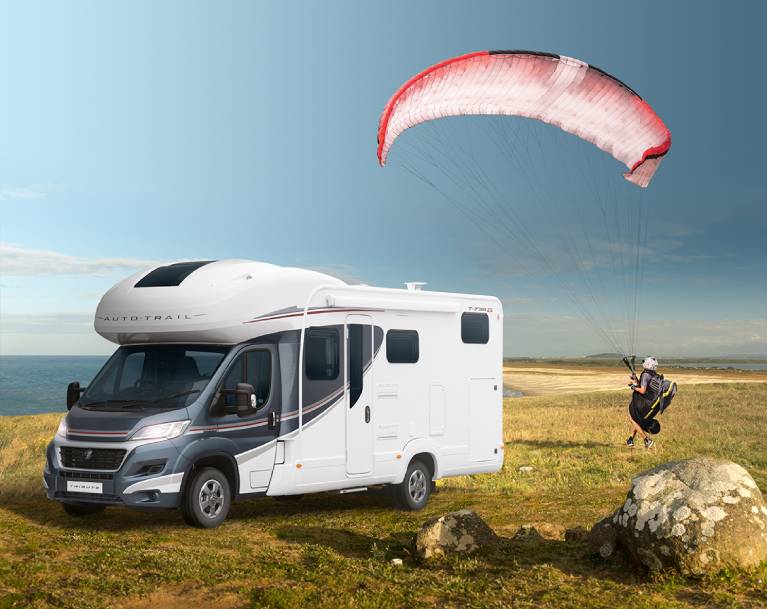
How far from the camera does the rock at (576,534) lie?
10.6 metres

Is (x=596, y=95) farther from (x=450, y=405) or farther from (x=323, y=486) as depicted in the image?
(x=323, y=486)

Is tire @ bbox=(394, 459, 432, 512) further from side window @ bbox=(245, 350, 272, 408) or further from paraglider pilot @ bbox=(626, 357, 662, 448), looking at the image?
paraglider pilot @ bbox=(626, 357, 662, 448)

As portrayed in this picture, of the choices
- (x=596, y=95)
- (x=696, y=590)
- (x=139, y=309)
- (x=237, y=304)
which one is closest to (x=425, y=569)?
(x=696, y=590)

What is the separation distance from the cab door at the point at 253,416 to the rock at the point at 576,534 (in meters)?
4.17

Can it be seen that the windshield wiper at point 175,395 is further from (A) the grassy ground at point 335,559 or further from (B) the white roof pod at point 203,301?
(A) the grassy ground at point 335,559

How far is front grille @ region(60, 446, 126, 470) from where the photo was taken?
1183 centimetres

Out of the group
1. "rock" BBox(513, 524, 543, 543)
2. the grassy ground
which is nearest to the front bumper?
the grassy ground

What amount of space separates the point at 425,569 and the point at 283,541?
268cm

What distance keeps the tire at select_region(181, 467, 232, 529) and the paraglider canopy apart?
24.4ft

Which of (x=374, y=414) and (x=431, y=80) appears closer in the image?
(x=374, y=414)

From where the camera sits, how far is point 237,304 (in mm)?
12336

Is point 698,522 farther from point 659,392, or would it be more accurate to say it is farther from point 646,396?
point 646,396

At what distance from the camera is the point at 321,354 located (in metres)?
13.2

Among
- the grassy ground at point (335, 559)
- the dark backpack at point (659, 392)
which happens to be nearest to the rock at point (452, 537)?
the grassy ground at point (335, 559)
